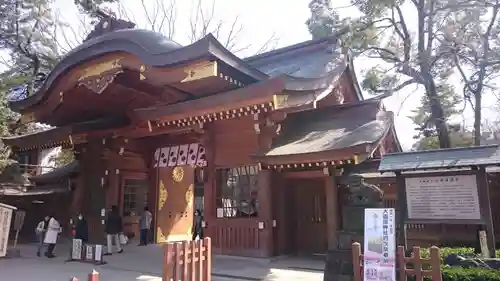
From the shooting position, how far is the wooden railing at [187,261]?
16.7 feet

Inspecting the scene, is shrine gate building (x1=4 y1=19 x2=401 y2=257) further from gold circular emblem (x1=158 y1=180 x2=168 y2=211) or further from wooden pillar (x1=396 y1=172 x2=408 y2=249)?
wooden pillar (x1=396 y1=172 x2=408 y2=249)

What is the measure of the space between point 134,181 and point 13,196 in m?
5.37

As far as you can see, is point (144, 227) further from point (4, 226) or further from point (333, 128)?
point (333, 128)

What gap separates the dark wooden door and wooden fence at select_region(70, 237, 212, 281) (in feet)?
16.5

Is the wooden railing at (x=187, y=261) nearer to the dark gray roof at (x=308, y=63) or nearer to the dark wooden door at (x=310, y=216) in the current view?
the dark gray roof at (x=308, y=63)

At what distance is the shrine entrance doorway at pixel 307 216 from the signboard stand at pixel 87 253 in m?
4.92

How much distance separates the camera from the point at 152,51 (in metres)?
9.51

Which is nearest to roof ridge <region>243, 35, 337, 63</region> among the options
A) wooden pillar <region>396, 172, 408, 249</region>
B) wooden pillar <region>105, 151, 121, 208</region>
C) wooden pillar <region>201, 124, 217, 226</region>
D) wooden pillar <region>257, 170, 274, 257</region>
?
wooden pillar <region>201, 124, 217, 226</region>

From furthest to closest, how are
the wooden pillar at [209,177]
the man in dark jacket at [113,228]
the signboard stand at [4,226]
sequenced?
the man in dark jacket at [113,228] < the wooden pillar at [209,177] < the signboard stand at [4,226]

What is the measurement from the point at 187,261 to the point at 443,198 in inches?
173

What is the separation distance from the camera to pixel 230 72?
952cm

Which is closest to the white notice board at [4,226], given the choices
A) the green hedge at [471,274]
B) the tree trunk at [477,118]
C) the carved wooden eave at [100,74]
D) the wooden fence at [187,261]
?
the wooden fence at [187,261]

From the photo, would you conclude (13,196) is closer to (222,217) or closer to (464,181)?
(222,217)

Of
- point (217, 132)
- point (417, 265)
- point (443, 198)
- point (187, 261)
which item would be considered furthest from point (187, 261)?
point (217, 132)
